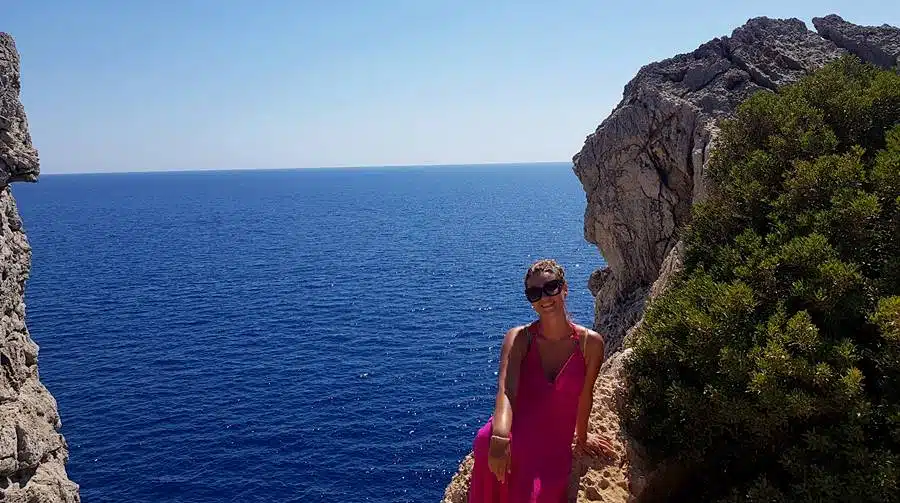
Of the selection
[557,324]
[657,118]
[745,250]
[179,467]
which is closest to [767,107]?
[745,250]

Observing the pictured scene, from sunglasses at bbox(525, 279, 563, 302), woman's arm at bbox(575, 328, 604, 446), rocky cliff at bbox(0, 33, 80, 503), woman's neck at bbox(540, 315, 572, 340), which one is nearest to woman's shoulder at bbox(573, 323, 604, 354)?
woman's arm at bbox(575, 328, 604, 446)

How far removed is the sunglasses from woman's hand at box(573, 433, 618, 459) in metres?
2.43

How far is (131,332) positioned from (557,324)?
7186cm

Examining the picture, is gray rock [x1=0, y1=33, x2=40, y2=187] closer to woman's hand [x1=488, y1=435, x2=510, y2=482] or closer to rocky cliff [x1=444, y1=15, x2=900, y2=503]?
woman's hand [x1=488, y1=435, x2=510, y2=482]

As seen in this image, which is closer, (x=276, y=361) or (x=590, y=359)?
(x=590, y=359)

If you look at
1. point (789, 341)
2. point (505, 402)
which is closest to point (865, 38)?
point (789, 341)

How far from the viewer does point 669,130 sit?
1045 inches

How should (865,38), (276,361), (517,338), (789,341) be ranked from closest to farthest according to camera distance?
(517,338), (789,341), (865,38), (276,361)

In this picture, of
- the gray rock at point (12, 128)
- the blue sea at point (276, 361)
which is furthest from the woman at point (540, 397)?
the blue sea at point (276, 361)

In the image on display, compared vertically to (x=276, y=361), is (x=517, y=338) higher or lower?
higher

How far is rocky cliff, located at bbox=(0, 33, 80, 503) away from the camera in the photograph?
69.8ft

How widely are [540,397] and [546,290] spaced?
4.63ft

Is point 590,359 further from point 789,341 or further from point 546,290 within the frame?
point 789,341

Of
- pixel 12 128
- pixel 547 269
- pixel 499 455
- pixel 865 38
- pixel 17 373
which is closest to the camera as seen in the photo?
pixel 499 455
